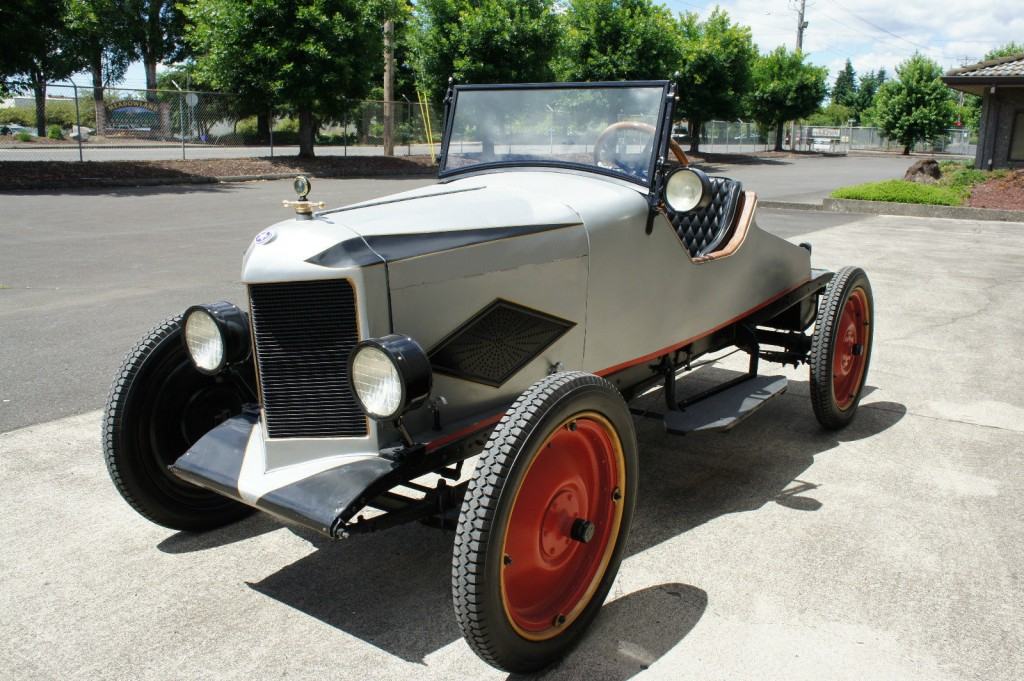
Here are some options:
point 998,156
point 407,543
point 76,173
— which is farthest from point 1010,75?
point 407,543

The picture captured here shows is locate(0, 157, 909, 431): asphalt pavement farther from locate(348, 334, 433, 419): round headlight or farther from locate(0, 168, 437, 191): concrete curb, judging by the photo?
locate(348, 334, 433, 419): round headlight

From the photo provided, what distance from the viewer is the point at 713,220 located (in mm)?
5133

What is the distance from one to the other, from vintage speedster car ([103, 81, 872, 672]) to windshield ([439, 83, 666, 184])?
1 cm

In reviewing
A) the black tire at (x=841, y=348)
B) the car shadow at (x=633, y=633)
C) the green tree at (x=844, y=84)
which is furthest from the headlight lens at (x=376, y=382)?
the green tree at (x=844, y=84)

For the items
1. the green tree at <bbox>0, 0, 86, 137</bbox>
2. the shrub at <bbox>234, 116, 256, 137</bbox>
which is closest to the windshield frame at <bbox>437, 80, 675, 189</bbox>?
the green tree at <bbox>0, 0, 86, 137</bbox>

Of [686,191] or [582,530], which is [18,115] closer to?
[686,191]

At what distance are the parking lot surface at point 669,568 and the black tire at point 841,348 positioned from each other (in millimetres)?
202

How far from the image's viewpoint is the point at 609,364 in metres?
3.84

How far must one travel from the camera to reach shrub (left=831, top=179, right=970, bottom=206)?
56.2ft

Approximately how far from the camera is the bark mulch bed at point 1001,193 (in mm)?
17094

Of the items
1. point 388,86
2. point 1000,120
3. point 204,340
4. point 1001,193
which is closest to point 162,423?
point 204,340

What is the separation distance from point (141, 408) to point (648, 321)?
2199mm

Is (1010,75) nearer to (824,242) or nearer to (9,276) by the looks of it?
(824,242)

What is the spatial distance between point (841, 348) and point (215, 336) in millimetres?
3596
